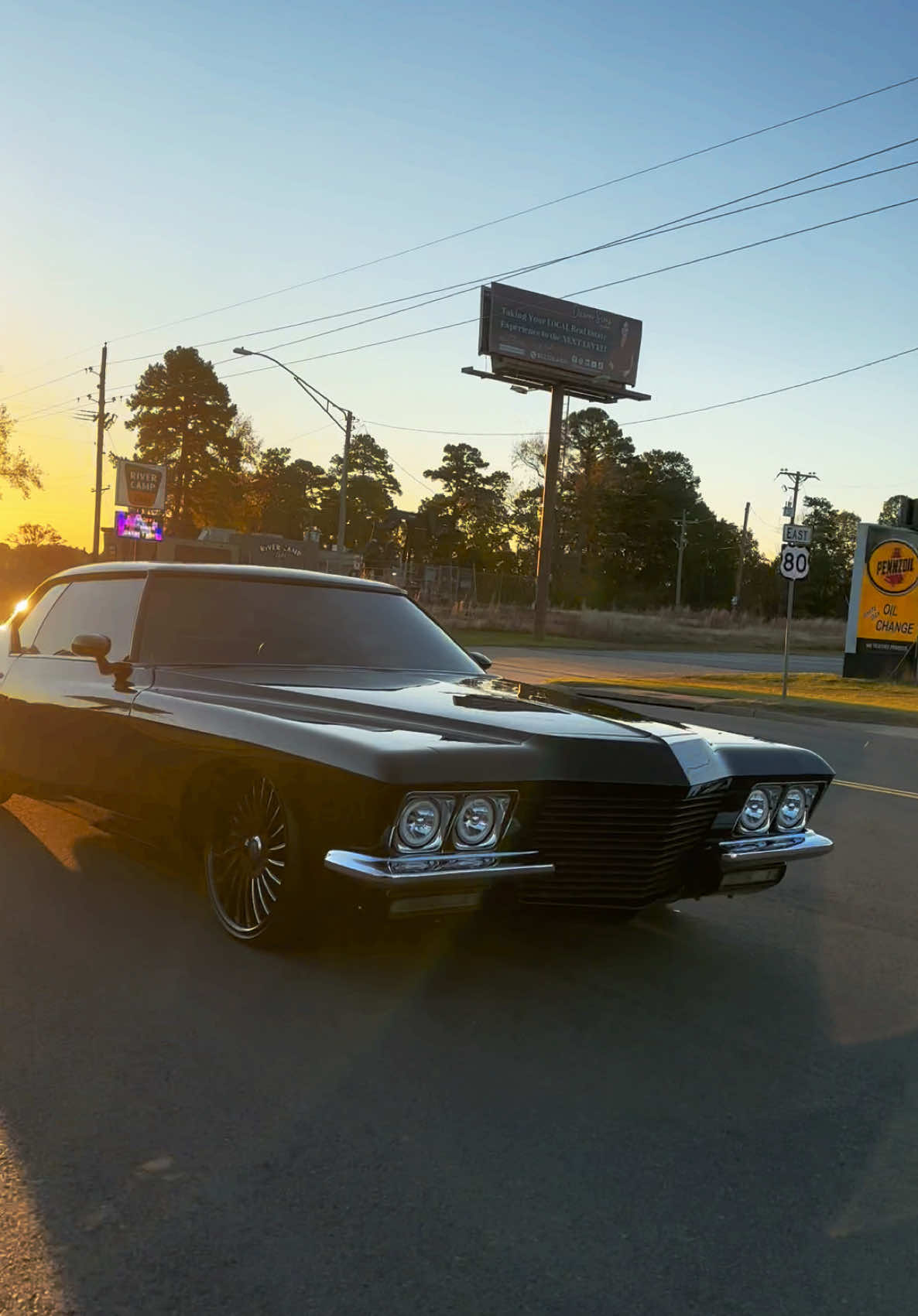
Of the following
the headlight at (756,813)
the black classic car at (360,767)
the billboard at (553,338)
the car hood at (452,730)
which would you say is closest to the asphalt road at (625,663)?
the billboard at (553,338)

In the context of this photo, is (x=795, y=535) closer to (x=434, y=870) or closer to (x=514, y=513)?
(x=434, y=870)

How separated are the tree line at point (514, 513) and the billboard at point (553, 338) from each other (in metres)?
23.5

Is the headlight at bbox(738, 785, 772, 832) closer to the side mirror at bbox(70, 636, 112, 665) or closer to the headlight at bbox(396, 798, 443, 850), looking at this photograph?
the headlight at bbox(396, 798, 443, 850)

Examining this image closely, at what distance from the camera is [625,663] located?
31984 millimetres

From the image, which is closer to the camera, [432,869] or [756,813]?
[432,869]

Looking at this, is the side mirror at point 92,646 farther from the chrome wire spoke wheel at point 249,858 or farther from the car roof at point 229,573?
the chrome wire spoke wheel at point 249,858

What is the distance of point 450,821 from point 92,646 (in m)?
2.19

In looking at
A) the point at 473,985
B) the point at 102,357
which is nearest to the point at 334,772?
the point at 473,985

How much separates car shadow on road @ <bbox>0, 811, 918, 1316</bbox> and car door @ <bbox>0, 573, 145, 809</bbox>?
0.78 metres

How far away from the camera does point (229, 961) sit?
14.4ft

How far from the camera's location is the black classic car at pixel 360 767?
389 centimetres

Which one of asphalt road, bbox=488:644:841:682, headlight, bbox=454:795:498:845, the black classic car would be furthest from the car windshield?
asphalt road, bbox=488:644:841:682

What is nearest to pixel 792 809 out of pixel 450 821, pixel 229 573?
pixel 450 821

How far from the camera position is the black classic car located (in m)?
3.89
